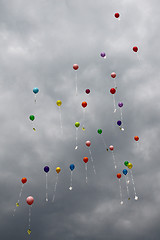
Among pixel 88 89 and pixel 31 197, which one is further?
pixel 88 89

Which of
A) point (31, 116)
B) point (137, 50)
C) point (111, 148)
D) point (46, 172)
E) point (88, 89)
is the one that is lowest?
point (46, 172)

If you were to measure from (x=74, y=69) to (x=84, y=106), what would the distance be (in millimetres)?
3184

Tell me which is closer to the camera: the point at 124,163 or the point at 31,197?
the point at 31,197

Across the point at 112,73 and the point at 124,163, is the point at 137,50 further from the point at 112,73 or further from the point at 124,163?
the point at 124,163

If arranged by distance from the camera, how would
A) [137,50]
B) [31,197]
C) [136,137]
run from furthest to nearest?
[136,137]
[137,50]
[31,197]

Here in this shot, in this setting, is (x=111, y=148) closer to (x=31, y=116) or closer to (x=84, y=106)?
(x=84, y=106)

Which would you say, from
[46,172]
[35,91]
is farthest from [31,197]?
[35,91]

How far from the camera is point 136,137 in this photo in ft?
86.7

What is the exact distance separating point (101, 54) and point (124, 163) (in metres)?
9.51

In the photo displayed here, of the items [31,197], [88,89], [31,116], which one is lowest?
[31,197]

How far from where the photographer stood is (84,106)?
83.1 feet

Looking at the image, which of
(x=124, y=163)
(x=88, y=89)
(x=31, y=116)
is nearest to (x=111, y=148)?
(x=124, y=163)

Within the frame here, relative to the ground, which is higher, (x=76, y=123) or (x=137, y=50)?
(x=137, y=50)

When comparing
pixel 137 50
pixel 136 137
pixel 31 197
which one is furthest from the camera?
pixel 136 137
